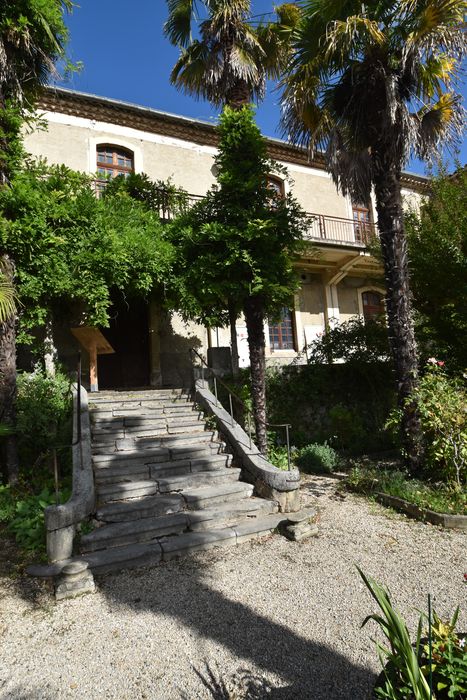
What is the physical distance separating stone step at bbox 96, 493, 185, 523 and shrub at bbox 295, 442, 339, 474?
347 centimetres

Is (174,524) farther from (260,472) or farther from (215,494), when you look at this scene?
(260,472)

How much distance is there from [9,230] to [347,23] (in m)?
6.01

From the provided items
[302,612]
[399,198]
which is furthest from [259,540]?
[399,198]

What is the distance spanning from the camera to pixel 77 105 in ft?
35.2

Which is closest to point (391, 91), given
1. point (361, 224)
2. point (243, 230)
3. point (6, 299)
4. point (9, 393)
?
point (243, 230)

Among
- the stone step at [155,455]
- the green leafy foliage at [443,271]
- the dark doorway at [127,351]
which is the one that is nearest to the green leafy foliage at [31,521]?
the stone step at [155,455]

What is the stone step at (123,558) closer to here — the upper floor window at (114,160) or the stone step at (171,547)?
the stone step at (171,547)

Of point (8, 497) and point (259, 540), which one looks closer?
point (259, 540)

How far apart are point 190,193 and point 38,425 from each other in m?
8.41

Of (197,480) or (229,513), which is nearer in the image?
(229,513)

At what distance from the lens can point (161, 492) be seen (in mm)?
5008

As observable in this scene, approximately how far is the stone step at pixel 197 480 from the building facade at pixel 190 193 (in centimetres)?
516

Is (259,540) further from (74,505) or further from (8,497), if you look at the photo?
(8,497)

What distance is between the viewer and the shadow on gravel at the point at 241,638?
89.9 inches
